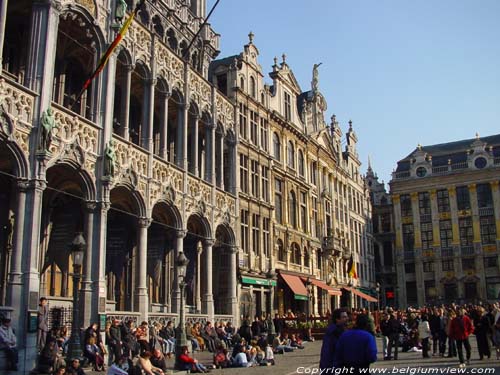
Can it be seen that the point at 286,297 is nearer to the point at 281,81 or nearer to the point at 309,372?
the point at 281,81

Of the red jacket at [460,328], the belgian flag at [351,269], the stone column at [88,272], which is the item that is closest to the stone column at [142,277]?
the stone column at [88,272]

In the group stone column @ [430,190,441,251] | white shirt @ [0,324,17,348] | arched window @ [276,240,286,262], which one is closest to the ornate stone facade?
white shirt @ [0,324,17,348]

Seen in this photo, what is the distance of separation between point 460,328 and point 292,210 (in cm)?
2364

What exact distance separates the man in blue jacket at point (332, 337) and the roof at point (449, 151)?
58978mm

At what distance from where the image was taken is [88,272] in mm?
17766

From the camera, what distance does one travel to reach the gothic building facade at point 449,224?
58.7m

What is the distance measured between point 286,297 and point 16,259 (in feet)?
75.8

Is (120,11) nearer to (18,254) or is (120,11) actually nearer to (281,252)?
(18,254)

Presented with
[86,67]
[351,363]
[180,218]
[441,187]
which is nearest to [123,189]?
[180,218]

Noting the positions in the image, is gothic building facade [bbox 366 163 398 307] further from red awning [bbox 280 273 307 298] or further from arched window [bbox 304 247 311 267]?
red awning [bbox 280 273 307 298]

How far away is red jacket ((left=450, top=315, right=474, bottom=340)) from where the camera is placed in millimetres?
15586

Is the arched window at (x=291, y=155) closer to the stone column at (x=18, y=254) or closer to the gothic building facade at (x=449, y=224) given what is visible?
the stone column at (x=18, y=254)

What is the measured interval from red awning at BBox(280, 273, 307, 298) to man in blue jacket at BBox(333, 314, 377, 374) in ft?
88.8

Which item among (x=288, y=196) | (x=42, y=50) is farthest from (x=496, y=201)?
(x=42, y=50)
